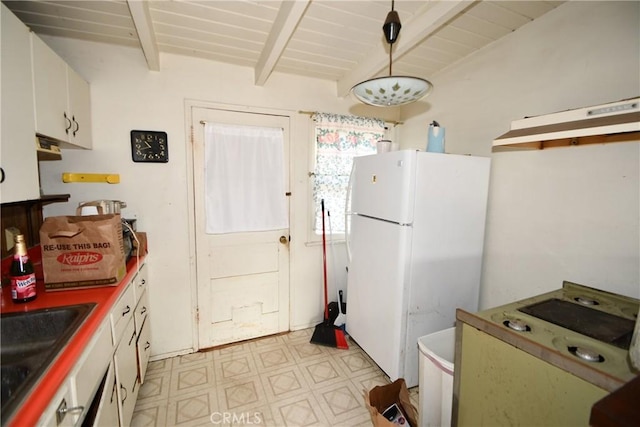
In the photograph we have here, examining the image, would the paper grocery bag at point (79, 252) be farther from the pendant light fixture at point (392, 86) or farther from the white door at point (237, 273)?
the pendant light fixture at point (392, 86)

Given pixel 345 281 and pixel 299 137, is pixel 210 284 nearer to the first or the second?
pixel 345 281

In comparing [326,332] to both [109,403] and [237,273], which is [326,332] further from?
[109,403]

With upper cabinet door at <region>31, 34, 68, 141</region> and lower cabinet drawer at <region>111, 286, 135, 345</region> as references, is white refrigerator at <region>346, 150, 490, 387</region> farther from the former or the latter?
upper cabinet door at <region>31, 34, 68, 141</region>

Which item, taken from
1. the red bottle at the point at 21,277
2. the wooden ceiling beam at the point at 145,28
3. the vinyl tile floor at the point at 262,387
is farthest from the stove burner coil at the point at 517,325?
the wooden ceiling beam at the point at 145,28

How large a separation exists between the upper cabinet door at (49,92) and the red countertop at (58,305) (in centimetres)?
77

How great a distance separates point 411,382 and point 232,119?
2452 millimetres

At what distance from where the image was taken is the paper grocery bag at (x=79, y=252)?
1284 mm

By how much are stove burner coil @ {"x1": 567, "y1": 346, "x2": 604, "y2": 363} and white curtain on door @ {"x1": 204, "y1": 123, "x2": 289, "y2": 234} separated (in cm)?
207

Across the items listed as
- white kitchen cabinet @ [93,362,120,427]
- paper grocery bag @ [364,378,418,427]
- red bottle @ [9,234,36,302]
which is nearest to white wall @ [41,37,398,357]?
red bottle @ [9,234,36,302]

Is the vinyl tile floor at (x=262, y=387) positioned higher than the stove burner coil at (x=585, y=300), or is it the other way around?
the stove burner coil at (x=585, y=300)

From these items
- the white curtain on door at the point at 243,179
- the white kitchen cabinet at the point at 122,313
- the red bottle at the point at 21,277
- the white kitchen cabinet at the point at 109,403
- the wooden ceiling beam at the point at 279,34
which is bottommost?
the white kitchen cabinet at the point at 109,403

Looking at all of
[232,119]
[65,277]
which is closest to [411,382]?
[65,277]

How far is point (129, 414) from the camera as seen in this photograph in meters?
1.50

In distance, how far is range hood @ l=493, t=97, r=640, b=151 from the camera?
3.37ft
